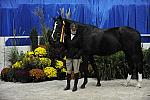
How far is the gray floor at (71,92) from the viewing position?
7.99 metres

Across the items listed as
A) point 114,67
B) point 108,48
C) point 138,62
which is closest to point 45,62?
point 114,67

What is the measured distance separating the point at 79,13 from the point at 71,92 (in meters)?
4.51

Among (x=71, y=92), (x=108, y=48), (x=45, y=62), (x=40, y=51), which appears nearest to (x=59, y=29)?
(x=108, y=48)

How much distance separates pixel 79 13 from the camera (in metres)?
12.5

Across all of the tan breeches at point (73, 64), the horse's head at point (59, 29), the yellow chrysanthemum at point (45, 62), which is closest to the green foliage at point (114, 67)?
the yellow chrysanthemum at point (45, 62)

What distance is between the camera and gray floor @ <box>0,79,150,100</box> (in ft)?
26.2

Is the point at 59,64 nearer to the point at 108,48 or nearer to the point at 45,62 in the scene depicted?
the point at 45,62

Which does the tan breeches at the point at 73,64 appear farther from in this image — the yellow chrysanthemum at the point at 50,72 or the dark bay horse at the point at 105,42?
the yellow chrysanthemum at the point at 50,72

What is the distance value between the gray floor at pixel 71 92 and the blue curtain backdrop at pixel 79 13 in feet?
9.30

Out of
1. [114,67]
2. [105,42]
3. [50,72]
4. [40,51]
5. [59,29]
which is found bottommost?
[50,72]

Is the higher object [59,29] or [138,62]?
[59,29]

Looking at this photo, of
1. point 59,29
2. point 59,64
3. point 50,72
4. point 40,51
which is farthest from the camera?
point 40,51

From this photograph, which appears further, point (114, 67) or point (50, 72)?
point (114, 67)

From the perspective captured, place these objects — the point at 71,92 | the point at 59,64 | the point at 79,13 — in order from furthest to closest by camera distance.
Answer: the point at 79,13 < the point at 59,64 < the point at 71,92
